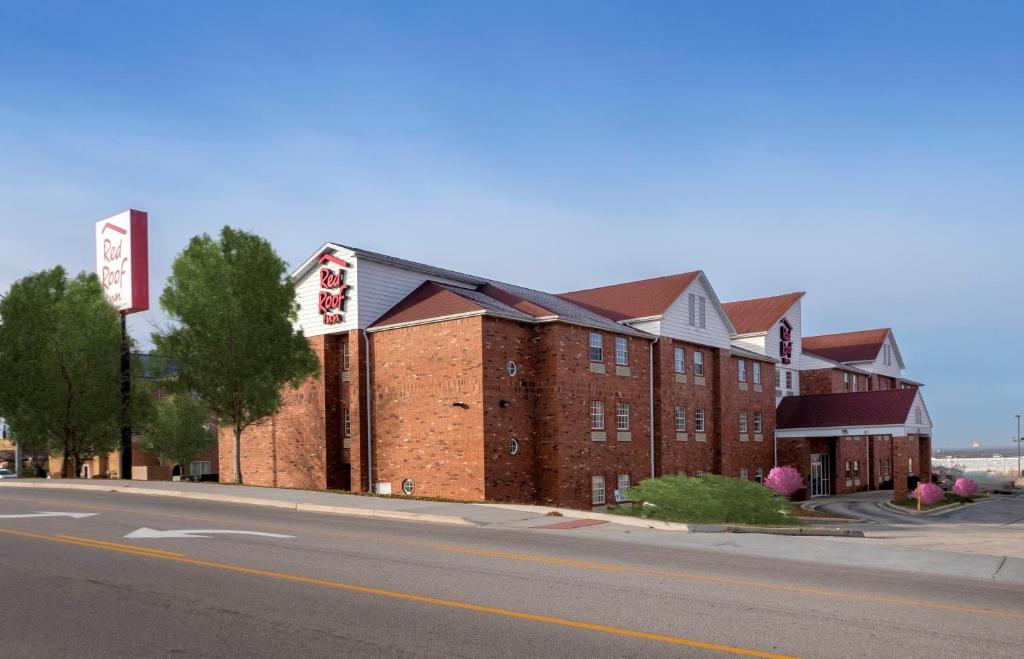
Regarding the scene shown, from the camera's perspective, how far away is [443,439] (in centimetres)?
3170

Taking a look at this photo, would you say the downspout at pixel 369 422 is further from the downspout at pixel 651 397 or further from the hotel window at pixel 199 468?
the hotel window at pixel 199 468

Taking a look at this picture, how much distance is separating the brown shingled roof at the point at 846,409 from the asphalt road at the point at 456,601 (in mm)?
37373

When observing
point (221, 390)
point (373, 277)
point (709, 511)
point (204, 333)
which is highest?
point (373, 277)

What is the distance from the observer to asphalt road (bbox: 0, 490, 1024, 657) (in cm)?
776

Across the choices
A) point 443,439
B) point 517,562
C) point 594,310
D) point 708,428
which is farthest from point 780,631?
point 708,428

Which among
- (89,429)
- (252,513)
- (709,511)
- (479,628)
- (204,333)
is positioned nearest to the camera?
(479,628)

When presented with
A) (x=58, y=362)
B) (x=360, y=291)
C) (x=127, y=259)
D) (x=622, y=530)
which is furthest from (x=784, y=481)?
(x=58, y=362)

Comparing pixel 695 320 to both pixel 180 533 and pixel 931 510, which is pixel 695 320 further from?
pixel 180 533

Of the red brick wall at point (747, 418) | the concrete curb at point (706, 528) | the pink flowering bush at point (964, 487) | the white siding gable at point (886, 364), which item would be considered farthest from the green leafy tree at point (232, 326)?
the white siding gable at point (886, 364)

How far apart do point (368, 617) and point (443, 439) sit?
23.1 metres

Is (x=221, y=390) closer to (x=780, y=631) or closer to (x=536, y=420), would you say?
(x=536, y=420)

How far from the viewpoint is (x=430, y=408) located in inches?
1270

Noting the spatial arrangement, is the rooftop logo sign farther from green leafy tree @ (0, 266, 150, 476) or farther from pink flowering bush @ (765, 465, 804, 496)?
green leafy tree @ (0, 266, 150, 476)

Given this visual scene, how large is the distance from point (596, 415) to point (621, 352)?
362 centimetres
